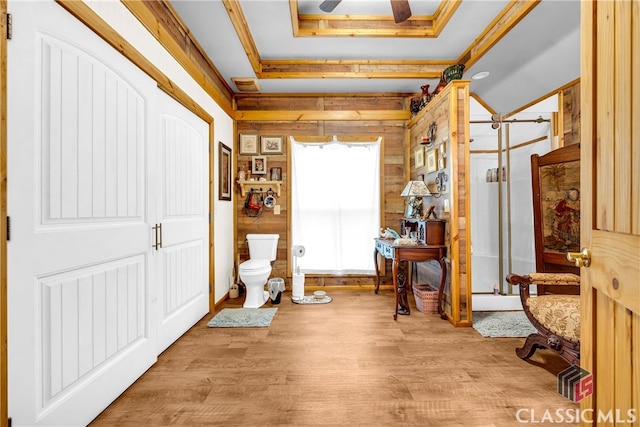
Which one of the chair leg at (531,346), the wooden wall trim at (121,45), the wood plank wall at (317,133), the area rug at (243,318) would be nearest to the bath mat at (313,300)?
the area rug at (243,318)

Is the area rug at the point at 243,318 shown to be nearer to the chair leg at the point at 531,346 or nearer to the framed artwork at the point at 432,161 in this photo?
the chair leg at the point at 531,346

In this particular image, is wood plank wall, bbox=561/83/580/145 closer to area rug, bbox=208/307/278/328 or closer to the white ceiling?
the white ceiling

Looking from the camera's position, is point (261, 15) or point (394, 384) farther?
point (261, 15)

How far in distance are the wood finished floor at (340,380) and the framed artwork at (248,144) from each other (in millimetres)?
2303

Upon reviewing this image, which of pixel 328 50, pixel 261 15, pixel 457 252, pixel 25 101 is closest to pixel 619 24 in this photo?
pixel 25 101

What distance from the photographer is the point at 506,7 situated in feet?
8.21

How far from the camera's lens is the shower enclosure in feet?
11.2

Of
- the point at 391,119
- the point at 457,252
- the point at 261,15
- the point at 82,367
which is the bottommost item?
the point at 82,367

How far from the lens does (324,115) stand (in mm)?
3947

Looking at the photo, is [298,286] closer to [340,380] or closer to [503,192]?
[340,380]

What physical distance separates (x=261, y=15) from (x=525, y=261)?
4.04m

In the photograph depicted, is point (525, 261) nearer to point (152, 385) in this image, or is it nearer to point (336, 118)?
point (336, 118)

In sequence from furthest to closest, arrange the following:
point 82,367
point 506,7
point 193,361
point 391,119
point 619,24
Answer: point 391,119 < point 506,7 < point 193,361 < point 82,367 < point 619,24

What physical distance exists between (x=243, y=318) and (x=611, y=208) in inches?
110
